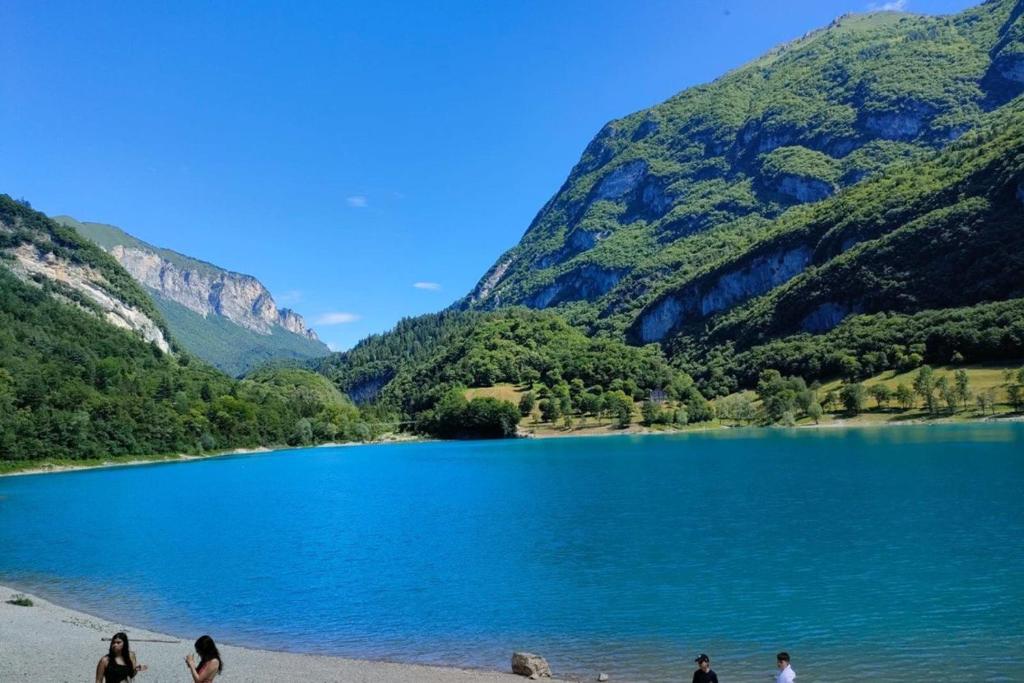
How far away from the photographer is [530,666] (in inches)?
836

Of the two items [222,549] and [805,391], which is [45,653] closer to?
[222,549]

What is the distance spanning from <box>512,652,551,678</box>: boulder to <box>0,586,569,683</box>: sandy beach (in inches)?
14.2

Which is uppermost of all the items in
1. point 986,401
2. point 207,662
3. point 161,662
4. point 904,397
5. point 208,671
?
point 904,397

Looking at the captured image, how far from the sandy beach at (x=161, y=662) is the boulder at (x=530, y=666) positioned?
0.36 m

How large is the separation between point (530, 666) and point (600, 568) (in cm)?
1697

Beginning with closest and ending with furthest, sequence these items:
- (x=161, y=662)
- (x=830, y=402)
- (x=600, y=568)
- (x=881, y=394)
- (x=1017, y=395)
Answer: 1. (x=161, y=662)
2. (x=600, y=568)
3. (x=1017, y=395)
4. (x=881, y=394)
5. (x=830, y=402)

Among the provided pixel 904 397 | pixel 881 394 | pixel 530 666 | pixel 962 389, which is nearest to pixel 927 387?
pixel 904 397

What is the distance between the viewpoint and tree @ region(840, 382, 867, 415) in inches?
6821

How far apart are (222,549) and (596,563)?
2682 centimetres

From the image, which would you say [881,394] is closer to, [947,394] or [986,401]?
[947,394]

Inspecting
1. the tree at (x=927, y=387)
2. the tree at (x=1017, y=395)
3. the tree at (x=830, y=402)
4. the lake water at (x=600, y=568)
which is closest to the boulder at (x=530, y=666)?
the lake water at (x=600, y=568)

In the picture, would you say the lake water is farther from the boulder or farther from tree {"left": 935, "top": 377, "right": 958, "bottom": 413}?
tree {"left": 935, "top": 377, "right": 958, "bottom": 413}

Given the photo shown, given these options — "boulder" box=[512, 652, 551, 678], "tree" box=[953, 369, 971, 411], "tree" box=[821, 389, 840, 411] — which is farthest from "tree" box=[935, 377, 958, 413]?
"boulder" box=[512, 652, 551, 678]

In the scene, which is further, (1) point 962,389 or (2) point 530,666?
(1) point 962,389
